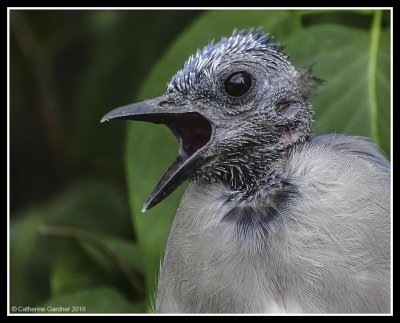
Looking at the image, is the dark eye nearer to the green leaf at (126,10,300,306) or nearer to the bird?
the bird

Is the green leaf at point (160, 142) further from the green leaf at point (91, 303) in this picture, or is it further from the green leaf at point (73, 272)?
the green leaf at point (73, 272)

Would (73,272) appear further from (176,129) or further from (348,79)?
Result: (348,79)

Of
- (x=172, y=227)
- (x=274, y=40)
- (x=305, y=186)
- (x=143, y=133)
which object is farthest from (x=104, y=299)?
Answer: (x=274, y=40)

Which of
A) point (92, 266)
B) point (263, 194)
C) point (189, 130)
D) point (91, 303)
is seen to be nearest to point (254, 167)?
point (263, 194)

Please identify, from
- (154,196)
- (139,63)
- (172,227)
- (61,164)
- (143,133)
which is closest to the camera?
(154,196)

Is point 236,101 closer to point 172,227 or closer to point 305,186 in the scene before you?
point 305,186

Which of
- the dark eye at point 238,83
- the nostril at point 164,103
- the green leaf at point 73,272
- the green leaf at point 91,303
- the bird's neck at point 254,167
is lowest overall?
the green leaf at point 91,303

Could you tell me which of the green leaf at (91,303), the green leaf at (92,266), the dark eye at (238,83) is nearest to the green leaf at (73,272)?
the green leaf at (92,266)
